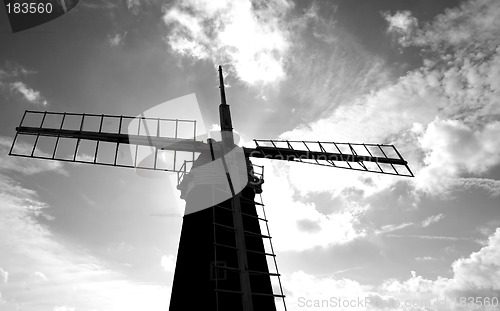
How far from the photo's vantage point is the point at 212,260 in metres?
9.98

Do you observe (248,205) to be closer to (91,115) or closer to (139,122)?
(139,122)

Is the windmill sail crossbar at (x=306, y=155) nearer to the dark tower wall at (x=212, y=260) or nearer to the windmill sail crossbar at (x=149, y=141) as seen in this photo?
the windmill sail crossbar at (x=149, y=141)

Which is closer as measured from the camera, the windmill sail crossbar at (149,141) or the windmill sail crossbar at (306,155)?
the windmill sail crossbar at (149,141)

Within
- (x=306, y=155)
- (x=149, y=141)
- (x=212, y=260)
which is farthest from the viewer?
(x=306, y=155)

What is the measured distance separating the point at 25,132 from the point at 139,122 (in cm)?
511

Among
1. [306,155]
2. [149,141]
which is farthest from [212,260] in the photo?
[306,155]

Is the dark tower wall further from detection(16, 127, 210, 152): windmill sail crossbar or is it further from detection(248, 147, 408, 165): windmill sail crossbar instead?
detection(248, 147, 408, 165): windmill sail crossbar

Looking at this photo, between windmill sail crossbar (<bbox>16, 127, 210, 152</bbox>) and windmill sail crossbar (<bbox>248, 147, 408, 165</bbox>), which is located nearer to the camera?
windmill sail crossbar (<bbox>16, 127, 210, 152</bbox>)

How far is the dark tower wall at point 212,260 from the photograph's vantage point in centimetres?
955

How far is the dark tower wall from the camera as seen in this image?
31.3 feet

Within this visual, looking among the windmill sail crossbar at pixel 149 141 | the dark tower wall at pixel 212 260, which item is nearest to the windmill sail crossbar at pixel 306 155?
the windmill sail crossbar at pixel 149 141

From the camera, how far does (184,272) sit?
10.5 meters

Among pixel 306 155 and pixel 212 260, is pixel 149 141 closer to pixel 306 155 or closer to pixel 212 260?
pixel 212 260

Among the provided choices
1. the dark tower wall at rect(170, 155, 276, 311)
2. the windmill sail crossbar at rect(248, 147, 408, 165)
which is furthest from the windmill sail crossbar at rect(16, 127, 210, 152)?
the windmill sail crossbar at rect(248, 147, 408, 165)
